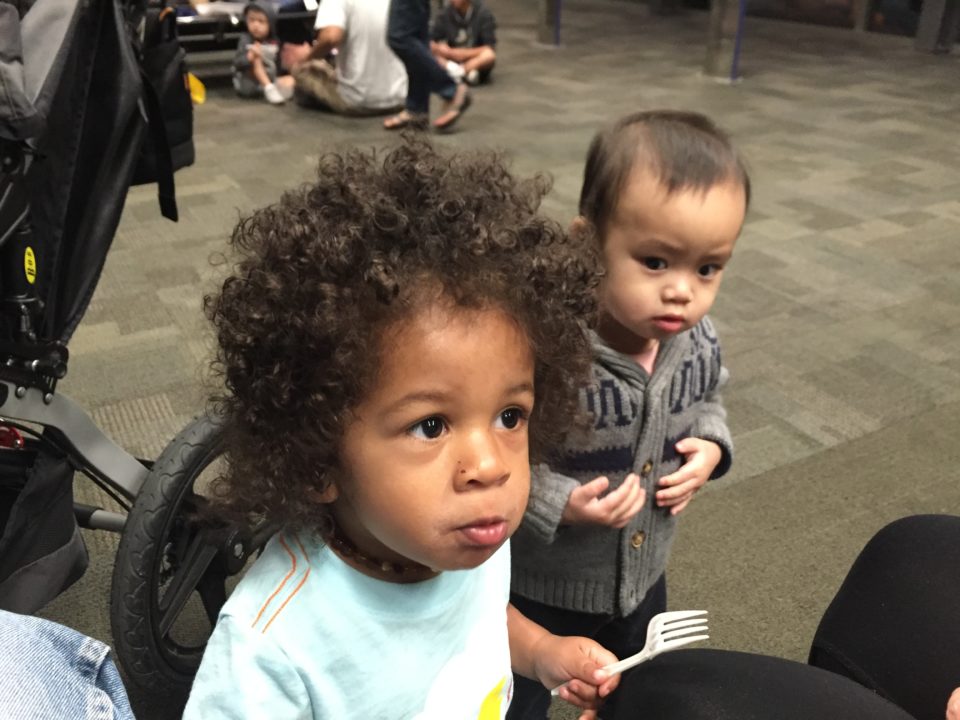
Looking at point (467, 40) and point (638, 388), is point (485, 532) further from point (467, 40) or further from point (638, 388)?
point (467, 40)

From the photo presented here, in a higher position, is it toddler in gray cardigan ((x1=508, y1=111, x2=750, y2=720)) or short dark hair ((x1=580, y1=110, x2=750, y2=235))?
short dark hair ((x1=580, y1=110, x2=750, y2=235))

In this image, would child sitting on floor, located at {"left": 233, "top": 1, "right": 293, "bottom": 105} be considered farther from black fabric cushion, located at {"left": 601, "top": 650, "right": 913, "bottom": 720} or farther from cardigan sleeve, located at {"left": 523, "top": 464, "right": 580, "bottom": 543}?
black fabric cushion, located at {"left": 601, "top": 650, "right": 913, "bottom": 720}

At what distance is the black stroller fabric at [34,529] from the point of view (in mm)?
1095

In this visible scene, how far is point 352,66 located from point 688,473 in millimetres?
4203

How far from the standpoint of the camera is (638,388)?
91 centimetres

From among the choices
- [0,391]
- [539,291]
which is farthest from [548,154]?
[539,291]

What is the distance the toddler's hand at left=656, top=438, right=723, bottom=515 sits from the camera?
957 millimetres

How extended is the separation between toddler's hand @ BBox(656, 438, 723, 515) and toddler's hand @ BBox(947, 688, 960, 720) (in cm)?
32

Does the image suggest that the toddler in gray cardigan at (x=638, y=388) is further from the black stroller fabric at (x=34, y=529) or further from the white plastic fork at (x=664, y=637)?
the black stroller fabric at (x=34, y=529)

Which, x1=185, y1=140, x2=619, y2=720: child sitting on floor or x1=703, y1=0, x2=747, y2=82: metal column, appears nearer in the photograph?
x1=185, y1=140, x2=619, y2=720: child sitting on floor

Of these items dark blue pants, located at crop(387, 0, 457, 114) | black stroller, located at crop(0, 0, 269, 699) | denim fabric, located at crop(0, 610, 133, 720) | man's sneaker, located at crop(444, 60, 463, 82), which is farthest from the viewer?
man's sneaker, located at crop(444, 60, 463, 82)

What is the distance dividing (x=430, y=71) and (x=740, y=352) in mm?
2646

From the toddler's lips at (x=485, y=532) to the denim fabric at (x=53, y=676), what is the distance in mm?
295

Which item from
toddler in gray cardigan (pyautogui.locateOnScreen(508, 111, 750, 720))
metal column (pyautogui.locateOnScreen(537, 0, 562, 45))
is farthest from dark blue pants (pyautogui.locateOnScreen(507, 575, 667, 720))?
metal column (pyautogui.locateOnScreen(537, 0, 562, 45))
